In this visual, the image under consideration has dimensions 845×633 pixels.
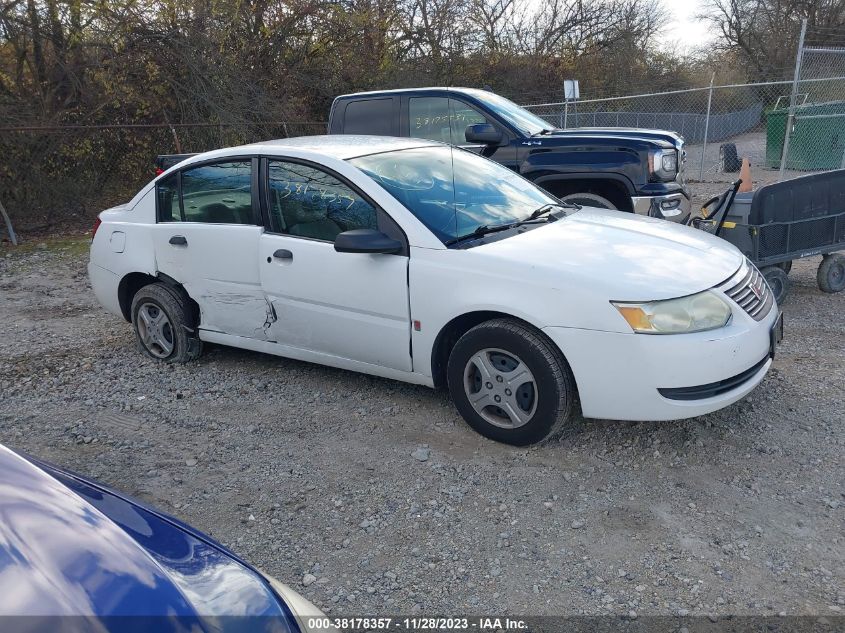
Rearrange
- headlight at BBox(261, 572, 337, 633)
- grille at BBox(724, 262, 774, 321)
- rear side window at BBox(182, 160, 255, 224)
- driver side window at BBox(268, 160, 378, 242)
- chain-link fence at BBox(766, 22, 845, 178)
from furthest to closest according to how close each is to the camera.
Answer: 1. chain-link fence at BBox(766, 22, 845, 178)
2. rear side window at BBox(182, 160, 255, 224)
3. driver side window at BBox(268, 160, 378, 242)
4. grille at BBox(724, 262, 774, 321)
5. headlight at BBox(261, 572, 337, 633)

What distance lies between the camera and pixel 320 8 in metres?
17.9

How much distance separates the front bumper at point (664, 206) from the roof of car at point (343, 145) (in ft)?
9.06

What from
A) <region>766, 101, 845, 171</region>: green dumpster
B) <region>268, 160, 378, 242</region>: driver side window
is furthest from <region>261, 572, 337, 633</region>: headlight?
<region>766, 101, 845, 171</region>: green dumpster

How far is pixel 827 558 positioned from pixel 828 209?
4.31m

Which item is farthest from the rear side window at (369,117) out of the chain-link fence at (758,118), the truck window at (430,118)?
the chain-link fence at (758,118)

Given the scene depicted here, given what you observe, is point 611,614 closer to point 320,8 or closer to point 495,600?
point 495,600

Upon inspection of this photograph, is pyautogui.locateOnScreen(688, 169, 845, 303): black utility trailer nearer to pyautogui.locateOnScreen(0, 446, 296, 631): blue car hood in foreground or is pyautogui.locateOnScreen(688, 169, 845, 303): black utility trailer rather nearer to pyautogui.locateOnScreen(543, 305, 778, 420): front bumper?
pyautogui.locateOnScreen(543, 305, 778, 420): front bumper

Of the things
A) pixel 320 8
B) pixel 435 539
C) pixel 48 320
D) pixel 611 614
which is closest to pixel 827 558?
pixel 611 614

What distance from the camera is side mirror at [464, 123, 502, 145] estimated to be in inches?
288

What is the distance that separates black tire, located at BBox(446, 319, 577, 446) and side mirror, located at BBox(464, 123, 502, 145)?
3.91 meters

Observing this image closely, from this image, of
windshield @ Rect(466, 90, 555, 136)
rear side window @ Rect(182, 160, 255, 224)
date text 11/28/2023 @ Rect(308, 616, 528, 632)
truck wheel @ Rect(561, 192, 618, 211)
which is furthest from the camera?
windshield @ Rect(466, 90, 555, 136)

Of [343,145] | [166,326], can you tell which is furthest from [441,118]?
[166,326]

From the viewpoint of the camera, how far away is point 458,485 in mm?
3609

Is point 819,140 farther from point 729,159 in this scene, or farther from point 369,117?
point 369,117
